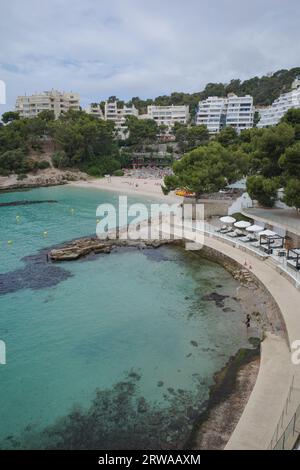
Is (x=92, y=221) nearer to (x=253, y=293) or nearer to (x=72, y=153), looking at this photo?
(x=253, y=293)

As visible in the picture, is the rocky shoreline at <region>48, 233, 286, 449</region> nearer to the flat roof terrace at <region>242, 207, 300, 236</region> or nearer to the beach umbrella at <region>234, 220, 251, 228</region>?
the beach umbrella at <region>234, 220, 251, 228</region>

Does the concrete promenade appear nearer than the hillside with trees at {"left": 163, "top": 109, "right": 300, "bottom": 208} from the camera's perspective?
Yes

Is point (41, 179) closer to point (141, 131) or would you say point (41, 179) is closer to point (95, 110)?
point (141, 131)

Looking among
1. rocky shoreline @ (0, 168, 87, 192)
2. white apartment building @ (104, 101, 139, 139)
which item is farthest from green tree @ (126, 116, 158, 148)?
rocky shoreline @ (0, 168, 87, 192)

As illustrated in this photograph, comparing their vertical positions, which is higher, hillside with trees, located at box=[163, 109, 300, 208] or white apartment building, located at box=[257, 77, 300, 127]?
white apartment building, located at box=[257, 77, 300, 127]

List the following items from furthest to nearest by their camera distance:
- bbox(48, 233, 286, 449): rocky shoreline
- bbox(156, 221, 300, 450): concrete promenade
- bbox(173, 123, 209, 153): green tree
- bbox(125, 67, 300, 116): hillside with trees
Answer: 1. bbox(125, 67, 300, 116): hillside with trees
2. bbox(173, 123, 209, 153): green tree
3. bbox(48, 233, 286, 449): rocky shoreline
4. bbox(156, 221, 300, 450): concrete promenade

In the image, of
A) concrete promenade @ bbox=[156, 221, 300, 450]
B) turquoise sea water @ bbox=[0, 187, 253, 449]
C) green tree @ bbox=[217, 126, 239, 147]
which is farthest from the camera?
green tree @ bbox=[217, 126, 239, 147]

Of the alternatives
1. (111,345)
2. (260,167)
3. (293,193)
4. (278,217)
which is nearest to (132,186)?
(260,167)

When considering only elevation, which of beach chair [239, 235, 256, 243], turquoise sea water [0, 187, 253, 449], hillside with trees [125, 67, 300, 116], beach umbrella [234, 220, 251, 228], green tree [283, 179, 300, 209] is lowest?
turquoise sea water [0, 187, 253, 449]

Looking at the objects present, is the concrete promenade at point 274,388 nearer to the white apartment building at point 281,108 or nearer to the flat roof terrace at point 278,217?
the flat roof terrace at point 278,217
